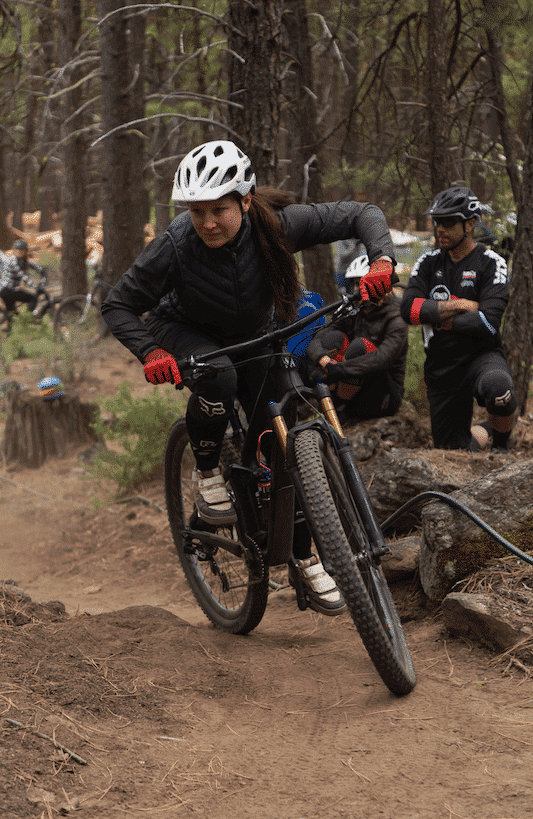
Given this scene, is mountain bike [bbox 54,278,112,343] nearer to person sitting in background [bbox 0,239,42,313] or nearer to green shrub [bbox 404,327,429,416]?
person sitting in background [bbox 0,239,42,313]

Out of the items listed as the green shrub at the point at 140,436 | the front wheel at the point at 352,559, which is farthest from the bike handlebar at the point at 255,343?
the green shrub at the point at 140,436

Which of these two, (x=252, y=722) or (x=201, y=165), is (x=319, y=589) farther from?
(x=201, y=165)

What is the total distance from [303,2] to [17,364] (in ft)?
21.6

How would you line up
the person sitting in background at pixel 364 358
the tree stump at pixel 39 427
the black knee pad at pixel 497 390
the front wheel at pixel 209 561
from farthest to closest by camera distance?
the tree stump at pixel 39 427
the person sitting in background at pixel 364 358
the black knee pad at pixel 497 390
the front wheel at pixel 209 561

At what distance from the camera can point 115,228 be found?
11664 millimetres

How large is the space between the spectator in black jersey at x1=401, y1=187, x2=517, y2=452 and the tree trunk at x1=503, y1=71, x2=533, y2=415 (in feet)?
1.90

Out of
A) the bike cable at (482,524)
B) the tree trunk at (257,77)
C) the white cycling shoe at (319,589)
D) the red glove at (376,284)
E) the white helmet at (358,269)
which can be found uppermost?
the tree trunk at (257,77)

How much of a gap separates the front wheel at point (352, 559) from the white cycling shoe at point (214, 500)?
0.92 meters

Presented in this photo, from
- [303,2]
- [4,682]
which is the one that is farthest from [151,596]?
[303,2]

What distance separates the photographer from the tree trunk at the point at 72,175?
42.3ft

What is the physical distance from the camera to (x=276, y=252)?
137 inches

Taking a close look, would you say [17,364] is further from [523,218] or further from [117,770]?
[117,770]

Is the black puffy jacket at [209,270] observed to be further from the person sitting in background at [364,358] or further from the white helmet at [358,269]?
the white helmet at [358,269]

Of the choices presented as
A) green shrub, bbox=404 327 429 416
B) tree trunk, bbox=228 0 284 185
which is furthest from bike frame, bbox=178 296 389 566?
green shrub, bbox=404 327 429 416
